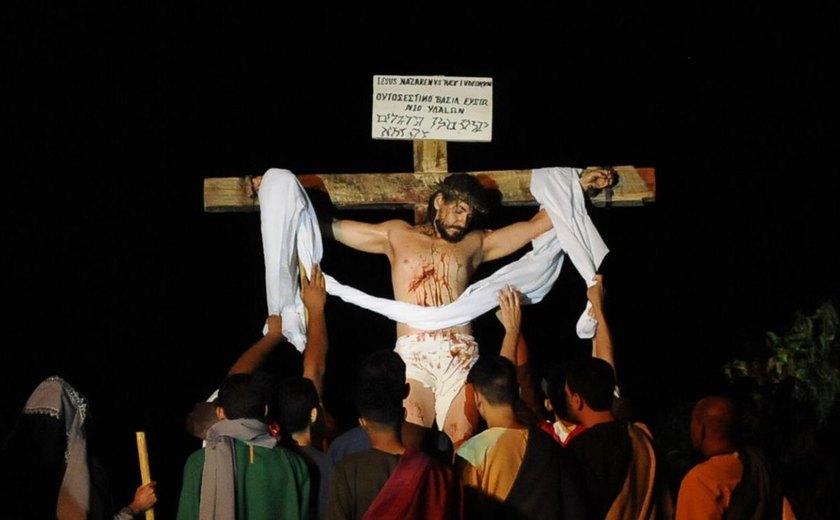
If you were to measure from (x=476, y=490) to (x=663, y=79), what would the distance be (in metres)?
5.13

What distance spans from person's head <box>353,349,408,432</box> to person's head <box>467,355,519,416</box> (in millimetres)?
314

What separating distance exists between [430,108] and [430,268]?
3.11ft

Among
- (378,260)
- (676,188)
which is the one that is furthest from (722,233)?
(378,260)

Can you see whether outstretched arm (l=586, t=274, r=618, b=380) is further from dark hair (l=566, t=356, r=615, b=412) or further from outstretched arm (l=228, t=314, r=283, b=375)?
dark hair (l=566, t=356, r=615, b=412)

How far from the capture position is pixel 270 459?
20.6 ft

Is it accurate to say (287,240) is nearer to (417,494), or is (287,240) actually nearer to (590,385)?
(590,385)

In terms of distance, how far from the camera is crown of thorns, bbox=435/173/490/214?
841 cm

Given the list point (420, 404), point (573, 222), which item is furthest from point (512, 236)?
point (420, 404)

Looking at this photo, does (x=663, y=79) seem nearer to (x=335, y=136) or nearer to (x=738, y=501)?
(x=335, y=136)

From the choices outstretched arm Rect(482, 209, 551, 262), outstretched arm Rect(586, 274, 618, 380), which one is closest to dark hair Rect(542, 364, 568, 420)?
outstretched arm Rect(586, 274, 618, 380)

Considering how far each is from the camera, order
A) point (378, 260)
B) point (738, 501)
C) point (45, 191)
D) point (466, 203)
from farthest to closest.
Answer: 1. point (378, 260)
2. point (45, 191)
3. point (466, 203)
4. point (738, 501)

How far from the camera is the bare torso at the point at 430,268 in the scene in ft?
27.6

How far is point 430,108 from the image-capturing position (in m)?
8.66

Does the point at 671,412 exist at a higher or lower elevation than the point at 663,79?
lower
